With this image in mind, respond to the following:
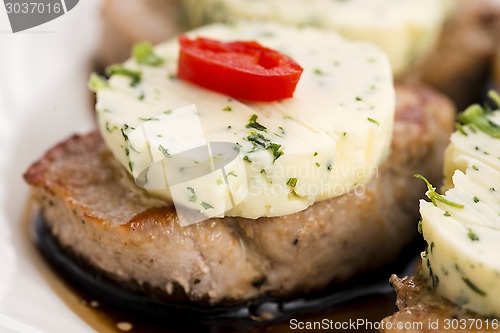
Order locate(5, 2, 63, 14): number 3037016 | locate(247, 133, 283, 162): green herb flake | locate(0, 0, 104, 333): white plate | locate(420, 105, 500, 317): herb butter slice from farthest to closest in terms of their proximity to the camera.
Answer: locate(5, 2, 63, 14): number 3037016 < locate(0, 0, 104, 333): white plate < locate(247, 133, 283, 162): green herb flake < locate(420, 105, 500, 317): herb butter slice

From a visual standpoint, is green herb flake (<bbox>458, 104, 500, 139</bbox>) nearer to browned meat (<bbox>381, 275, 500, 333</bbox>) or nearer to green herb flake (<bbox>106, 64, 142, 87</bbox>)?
browned meat (<bbox>381, 275, 500, 333</bbox>)

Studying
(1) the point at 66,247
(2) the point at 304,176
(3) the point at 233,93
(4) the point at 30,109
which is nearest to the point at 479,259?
(2) the point at 304,176

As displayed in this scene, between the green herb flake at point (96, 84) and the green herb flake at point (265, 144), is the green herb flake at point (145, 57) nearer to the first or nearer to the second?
the green herb flake at point (96, 84)

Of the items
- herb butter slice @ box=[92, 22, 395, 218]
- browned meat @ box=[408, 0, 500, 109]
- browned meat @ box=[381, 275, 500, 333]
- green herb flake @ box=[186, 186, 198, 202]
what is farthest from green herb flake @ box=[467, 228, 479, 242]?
browned meat @ box=[408, 0, 500, 109]

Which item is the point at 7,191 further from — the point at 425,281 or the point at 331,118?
the point at 425,281

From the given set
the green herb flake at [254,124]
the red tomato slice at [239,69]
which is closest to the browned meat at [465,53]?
the red tomato slice at [239,69]

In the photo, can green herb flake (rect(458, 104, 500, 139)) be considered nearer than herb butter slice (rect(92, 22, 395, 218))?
No

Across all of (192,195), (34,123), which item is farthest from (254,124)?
(34,123)

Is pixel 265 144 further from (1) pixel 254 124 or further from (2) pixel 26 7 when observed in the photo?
(2) pixel 26 7
